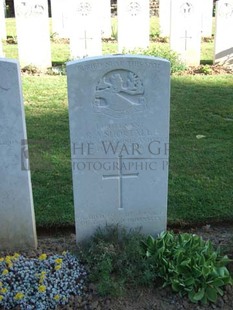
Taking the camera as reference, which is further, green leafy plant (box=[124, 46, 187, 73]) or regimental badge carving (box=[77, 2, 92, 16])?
regimental badge carving (box=[77, 2, 92, 16])

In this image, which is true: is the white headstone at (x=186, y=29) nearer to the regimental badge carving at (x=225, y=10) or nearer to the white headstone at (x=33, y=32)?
the regimental badge carving at (x=225, y=10)

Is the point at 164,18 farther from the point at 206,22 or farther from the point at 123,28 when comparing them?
the point at 123,28

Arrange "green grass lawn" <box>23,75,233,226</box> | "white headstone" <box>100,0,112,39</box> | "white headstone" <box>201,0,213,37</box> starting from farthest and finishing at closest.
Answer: "white headstone" <box>201,0,213,37</box>, "white headstone" <box>100,0,112,39</box>, "green grass lawn" <box>23,75,233,226</box>

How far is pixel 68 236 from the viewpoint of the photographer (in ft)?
12.7

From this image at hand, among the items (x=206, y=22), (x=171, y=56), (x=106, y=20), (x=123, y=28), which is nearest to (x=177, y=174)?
(x=171, y=56)

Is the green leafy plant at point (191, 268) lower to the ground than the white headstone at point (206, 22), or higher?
lower

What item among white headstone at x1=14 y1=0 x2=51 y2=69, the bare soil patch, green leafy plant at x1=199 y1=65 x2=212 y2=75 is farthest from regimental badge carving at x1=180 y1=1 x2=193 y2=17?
the bare soil patch

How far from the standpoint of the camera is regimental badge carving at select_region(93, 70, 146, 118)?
120 inches

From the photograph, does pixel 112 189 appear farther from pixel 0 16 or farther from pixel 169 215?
pixel 0 16

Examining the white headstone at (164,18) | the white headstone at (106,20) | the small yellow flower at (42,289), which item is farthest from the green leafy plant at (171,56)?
the small yellow flower at (42,289)

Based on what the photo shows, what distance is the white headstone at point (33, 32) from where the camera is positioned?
869cm

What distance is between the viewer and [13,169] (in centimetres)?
327

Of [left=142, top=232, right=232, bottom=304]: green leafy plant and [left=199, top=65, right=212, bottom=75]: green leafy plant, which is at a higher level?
[left=199, top=65, right=212, bottom=75]: green leafy plant

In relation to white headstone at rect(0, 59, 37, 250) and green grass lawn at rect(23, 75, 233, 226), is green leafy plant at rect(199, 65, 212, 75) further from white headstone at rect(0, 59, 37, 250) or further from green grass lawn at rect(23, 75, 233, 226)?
white headstone at rect(0, 59, 37, 250)
